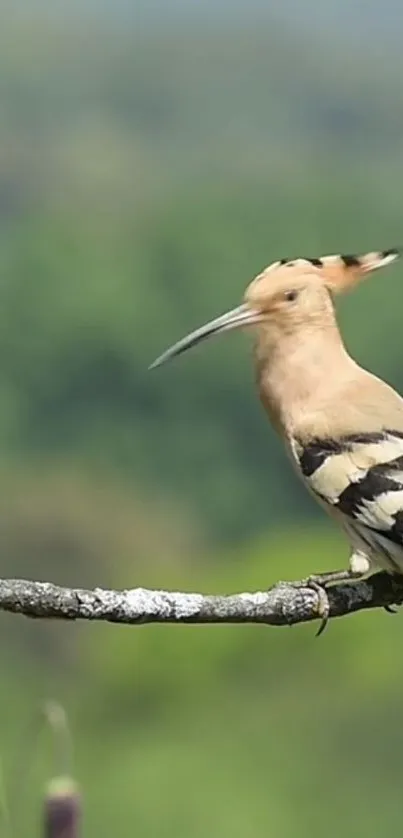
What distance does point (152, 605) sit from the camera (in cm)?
77

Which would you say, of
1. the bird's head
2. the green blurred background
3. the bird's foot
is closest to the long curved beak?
the bird's head

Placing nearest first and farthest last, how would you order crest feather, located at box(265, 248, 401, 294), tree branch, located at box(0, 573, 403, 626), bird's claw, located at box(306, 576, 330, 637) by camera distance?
tree branch, located at box(0, 573, 403, 626), bird's claw, located at box(306, 576, 330, 637), crest feather, located at box(265, 248, 401, 294)

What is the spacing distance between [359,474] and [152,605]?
25 centimetres

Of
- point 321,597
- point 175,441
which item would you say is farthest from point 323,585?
point 175,441

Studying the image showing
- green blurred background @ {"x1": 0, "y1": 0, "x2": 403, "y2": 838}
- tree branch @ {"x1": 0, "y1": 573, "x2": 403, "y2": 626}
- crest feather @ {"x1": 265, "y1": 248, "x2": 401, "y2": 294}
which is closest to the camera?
tree branch @ {"x1": 0, "y1": 573, "x2": 403, "y2": 626}

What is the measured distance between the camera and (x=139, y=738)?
295cm

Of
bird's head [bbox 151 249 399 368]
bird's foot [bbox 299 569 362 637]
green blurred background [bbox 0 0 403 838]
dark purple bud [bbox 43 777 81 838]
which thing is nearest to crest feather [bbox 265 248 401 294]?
bird's head [bbox 151 249 399 368]

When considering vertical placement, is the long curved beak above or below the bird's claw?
above

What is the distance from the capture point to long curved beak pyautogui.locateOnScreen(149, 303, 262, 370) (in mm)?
892

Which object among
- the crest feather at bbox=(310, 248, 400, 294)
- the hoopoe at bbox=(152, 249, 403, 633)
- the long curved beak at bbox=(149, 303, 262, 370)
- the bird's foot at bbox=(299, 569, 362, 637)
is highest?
the long curved beak at bbox=(149, 303, 262, 370)

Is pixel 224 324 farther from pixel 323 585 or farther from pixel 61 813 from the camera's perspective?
pixel 61 813

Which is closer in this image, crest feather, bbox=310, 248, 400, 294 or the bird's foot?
the bird's foot

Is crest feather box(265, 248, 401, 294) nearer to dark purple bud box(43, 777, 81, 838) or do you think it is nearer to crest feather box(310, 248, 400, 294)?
crest feather box(310, 248, 400, 294)

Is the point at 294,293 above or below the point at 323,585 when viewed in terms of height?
above
